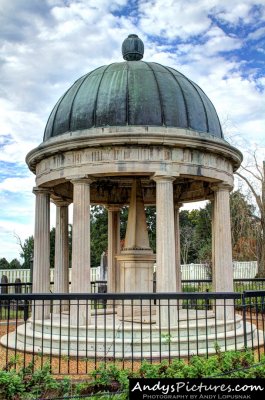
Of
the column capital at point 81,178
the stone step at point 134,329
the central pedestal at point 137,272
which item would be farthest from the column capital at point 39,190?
the stone step at point 134,329

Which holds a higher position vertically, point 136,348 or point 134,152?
point 134,152

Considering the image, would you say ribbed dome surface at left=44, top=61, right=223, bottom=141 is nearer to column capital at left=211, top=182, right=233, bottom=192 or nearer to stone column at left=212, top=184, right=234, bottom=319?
column capital at left=211, top=182, right=233, bottom=192

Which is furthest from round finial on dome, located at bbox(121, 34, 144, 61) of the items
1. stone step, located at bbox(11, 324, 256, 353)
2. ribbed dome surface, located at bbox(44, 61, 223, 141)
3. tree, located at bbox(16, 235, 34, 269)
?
tree, located at bbox(16, 235, 34, 269)

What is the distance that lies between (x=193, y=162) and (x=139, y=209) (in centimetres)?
298

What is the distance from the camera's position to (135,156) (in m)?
12.6

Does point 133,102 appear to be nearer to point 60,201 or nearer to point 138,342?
point 60,201

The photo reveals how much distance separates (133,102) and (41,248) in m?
5.45

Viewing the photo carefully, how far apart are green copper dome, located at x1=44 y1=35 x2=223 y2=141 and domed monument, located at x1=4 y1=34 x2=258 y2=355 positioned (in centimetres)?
3

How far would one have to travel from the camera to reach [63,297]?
8484 millimetres

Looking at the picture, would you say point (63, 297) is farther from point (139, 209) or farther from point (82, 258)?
point (139, 209)

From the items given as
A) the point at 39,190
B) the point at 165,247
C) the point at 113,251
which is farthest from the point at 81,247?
the point at 113,251

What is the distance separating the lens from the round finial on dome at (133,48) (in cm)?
1573

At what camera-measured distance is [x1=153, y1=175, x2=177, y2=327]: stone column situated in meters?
12.2

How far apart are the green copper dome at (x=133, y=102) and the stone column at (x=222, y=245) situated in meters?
2.00
